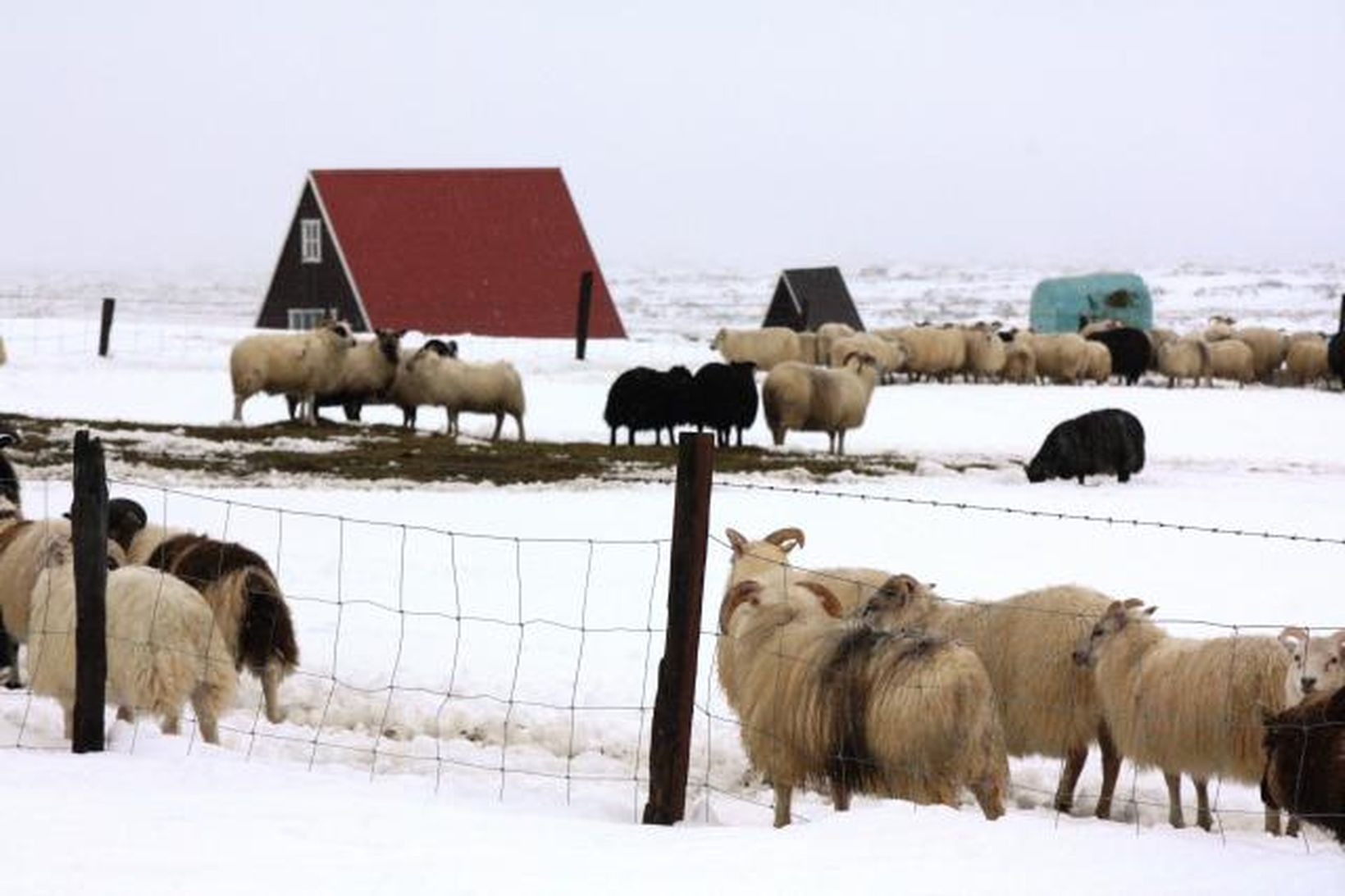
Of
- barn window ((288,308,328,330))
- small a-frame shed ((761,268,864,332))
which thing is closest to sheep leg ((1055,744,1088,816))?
barn window ((288,308,328,330))

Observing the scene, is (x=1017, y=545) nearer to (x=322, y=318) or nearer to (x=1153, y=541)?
(x=1153, y=541)

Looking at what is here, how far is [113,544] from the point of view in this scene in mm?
10500

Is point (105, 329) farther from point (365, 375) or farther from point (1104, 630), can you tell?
point (1104, 630)

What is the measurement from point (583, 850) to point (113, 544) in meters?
4.82

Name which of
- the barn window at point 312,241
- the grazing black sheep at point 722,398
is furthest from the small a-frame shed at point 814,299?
the grazing black sheep at point 722,398

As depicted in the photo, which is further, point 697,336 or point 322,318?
point 697,336

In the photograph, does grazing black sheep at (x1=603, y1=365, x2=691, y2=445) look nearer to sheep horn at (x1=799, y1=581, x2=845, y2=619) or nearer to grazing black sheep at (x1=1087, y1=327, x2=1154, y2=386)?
sheep horn at (x1=799, y1=581, x2=845, y2=619)

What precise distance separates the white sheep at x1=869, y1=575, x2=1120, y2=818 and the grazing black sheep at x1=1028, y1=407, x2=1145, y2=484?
36.9 feet

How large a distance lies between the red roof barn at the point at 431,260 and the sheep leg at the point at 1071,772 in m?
34.9

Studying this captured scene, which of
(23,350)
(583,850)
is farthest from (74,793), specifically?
(23,350)

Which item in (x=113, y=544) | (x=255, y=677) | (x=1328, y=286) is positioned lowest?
(x=255, y=677)

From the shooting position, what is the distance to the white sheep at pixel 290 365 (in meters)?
24.8

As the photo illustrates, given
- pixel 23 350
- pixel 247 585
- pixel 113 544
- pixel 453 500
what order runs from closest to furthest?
1. pixel 247 585
2. pixel 113 544
3. pixel 453 500
4. pixel 23 350

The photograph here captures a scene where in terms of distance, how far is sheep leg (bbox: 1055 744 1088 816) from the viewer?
9.20 meters
